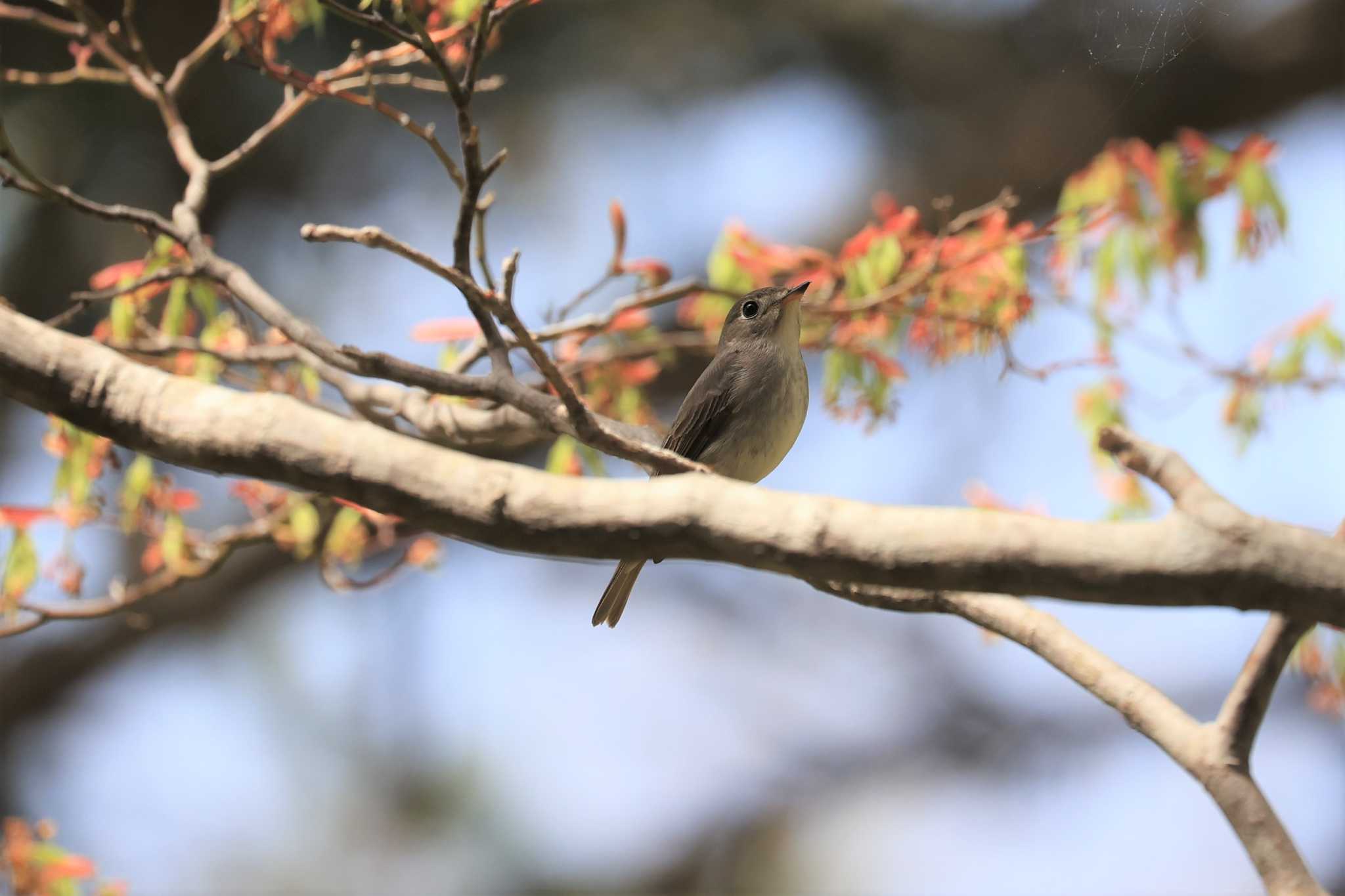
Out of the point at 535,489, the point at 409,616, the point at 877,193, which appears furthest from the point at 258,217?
the point at 535,489

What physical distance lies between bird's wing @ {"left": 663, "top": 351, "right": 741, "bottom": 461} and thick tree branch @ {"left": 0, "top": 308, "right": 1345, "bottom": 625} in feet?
5.18

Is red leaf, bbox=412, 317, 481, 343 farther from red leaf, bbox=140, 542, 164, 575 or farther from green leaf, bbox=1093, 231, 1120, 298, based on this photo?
green leaf, bbox=1093, 231, 1120, 298

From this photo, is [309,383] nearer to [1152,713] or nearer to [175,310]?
[175,310]

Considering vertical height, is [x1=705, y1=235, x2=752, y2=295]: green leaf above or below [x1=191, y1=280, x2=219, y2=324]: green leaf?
above

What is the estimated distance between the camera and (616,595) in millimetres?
2486

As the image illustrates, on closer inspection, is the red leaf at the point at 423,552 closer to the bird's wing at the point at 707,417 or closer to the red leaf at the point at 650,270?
the bird's wing at the point at 707,417

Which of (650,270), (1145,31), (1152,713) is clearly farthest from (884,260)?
(1152,713)

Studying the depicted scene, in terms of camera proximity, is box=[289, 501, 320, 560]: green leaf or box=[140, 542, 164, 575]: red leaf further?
box=[140, 542, 164, 575]: red leaf

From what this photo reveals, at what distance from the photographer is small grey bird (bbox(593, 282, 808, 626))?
2686mm

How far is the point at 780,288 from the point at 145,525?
1949mm

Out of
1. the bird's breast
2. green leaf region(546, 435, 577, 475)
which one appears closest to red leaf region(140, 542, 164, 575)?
green leaf region(546, 435, 577, 475)

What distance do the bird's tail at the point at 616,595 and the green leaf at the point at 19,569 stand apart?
4.68 ft

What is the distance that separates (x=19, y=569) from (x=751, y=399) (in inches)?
72.3

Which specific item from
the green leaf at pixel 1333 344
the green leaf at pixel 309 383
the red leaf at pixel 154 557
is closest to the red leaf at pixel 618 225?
the green leaf at pixel 309 383
